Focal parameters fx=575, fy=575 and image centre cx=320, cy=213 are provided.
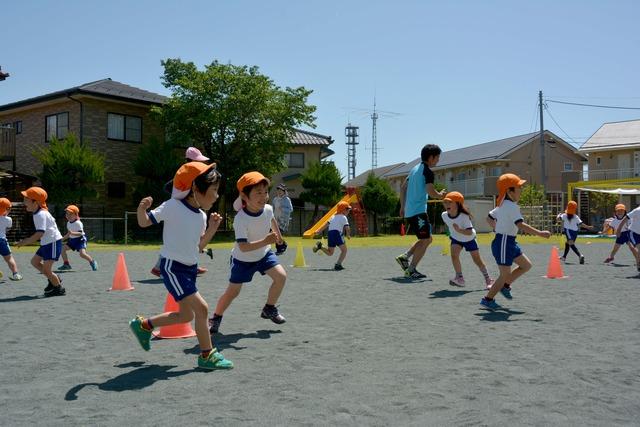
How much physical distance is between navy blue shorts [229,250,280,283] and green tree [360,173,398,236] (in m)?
37.6

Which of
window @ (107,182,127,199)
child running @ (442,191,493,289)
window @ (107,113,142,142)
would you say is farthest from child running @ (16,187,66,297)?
window @ (107,113,142,142)

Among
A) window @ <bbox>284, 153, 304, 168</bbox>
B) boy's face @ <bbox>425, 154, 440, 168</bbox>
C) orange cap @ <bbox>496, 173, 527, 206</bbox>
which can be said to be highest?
window @ <bbox>284, 153, 304, 168</bbox>

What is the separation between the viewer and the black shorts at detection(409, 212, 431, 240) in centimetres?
1030

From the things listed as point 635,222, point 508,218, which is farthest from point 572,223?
point 508,218

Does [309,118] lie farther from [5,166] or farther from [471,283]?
[471,283]

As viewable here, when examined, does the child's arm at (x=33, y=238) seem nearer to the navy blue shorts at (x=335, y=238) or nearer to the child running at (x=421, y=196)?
the child running at (x=421, y=196)

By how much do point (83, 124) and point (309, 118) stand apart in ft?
42.2

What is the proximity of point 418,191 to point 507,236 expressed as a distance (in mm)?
3216

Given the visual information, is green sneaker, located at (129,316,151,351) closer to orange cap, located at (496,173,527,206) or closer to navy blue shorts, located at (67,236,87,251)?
orange cap, located at (496,173,527,206)

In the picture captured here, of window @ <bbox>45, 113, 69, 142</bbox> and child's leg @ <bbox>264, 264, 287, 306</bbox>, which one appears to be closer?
child's leg @ <bbox>264, 264, 287, 306</bbox>

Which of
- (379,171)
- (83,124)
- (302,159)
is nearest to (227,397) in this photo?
(83,124)

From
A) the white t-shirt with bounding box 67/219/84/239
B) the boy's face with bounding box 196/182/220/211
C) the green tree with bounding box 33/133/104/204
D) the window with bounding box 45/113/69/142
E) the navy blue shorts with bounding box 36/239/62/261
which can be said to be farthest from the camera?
the window with bounding box 45/113/69/142

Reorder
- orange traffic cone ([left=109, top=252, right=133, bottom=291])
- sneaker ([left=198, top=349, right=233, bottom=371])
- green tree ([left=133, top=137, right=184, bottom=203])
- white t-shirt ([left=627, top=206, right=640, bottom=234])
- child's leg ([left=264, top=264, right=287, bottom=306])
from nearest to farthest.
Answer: sneaker ([left=198, top=349, right=233, bottom=371]) < child's leg ([left=264, top=264, right=287, bottom=306]) < orange traffic cone ([left=109, top=252, right=133, bottom=291]) < white t-shirt ([left=627, top=206, right=640, bottom=234]) < green tree ([left=133, top=137, right=184, bottom=203])

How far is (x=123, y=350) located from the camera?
513 centimetres
